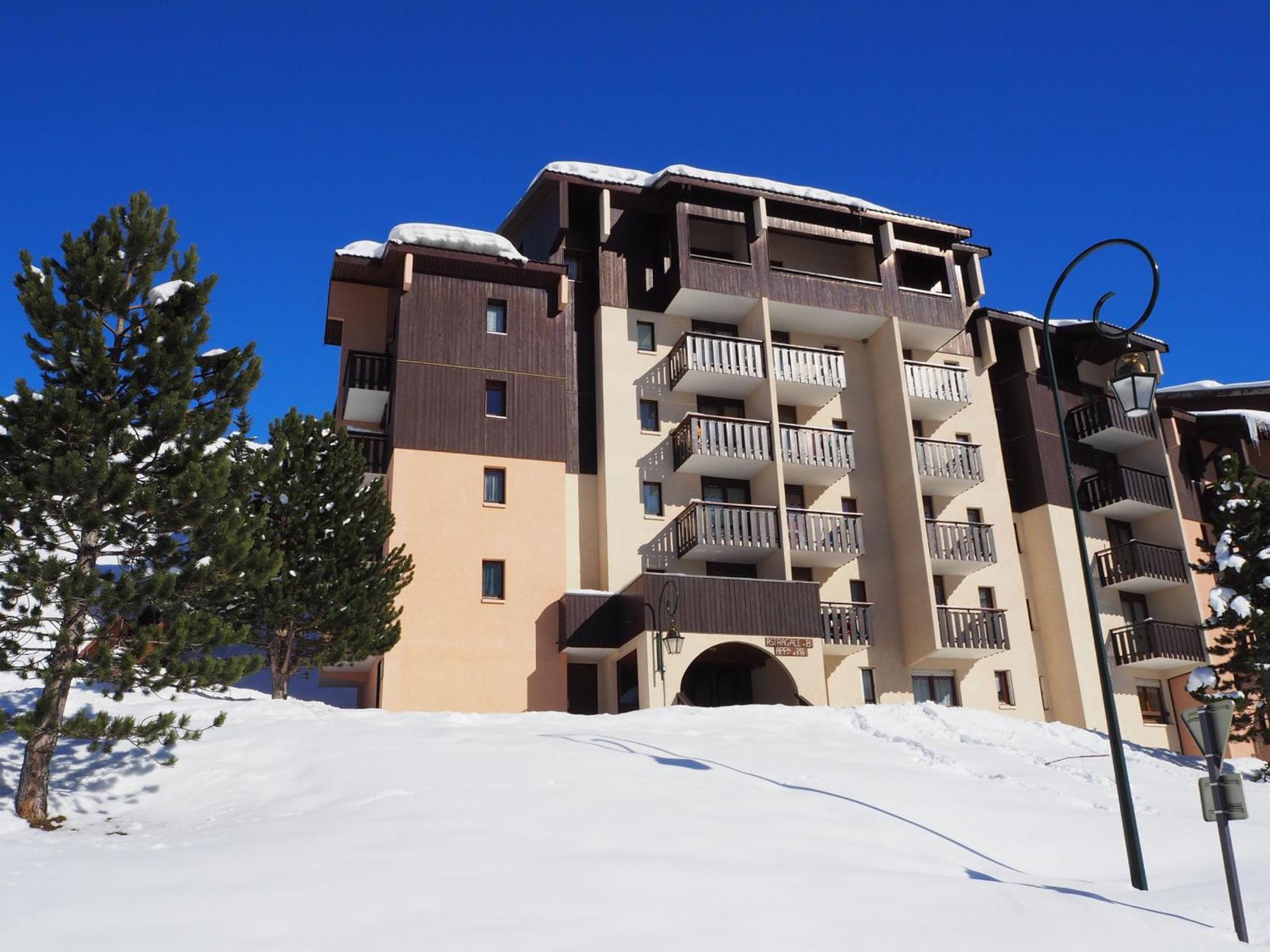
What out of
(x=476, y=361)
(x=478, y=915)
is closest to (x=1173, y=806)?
(x=478, y=915)

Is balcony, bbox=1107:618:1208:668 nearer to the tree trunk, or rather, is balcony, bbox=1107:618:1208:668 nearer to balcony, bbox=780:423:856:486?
balcony, bbox=780:423:856:486

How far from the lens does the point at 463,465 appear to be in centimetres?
2798

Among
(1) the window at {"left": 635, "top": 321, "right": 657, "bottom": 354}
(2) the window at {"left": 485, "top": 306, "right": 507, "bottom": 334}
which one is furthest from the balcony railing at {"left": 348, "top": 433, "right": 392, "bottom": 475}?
(1) the window at {"left": 635, "top": 321, "right": 657, "bottom": 354}

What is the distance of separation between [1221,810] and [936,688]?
67.0 feet

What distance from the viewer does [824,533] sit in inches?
1165

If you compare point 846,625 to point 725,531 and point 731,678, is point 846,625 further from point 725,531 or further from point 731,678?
point 725,531

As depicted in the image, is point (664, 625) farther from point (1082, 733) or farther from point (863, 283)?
point (863, 283)

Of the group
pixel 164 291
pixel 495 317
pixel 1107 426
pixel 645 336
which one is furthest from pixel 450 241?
pixel 1107 426

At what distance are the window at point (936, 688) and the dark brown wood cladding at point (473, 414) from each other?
477 inches

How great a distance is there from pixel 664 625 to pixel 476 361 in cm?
905

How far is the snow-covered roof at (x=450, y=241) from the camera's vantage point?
29484 mm

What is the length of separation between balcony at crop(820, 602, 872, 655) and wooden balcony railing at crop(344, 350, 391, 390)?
13601 mm

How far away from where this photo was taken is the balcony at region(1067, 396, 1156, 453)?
35844 mm

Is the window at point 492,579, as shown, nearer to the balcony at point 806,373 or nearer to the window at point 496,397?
the window at point 496,397
